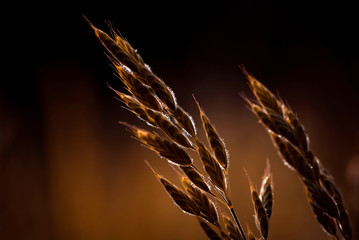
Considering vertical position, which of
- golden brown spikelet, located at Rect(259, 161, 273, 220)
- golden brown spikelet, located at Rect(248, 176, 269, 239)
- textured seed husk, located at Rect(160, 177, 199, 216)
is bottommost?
golden brown spikelet, located at Rect(248, 176, 269, 239)

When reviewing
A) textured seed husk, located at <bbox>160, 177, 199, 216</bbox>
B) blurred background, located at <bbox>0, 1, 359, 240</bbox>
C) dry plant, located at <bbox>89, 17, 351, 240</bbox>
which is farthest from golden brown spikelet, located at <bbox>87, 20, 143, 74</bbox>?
blurred background, located at <bbox>0, 1, 359, 240</bbox>

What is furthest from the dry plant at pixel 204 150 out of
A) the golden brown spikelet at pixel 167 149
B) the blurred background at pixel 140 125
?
the blurred background at pixel 140 125

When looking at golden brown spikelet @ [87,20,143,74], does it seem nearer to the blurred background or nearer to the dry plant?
the dry plant

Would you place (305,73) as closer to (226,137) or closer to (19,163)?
(226,137)

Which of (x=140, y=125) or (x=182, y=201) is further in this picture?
(x=140, y=125)

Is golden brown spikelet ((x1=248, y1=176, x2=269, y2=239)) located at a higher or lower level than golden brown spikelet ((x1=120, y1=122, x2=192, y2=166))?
lower

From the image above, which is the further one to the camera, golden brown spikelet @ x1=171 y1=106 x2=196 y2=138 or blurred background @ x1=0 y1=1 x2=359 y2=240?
blurred background @ x1=0 y1=1 x2=359 y2=240

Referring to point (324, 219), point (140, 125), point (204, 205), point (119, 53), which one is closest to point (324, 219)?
point (324, 219)

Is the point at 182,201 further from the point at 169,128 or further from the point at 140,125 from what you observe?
the point at 140,125
